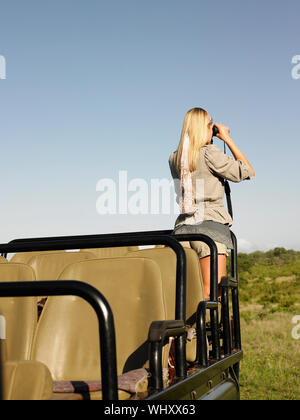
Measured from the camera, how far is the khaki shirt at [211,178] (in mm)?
3859

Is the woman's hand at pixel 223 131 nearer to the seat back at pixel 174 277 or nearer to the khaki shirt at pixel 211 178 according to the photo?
the khaki shirt at pixel 211 178

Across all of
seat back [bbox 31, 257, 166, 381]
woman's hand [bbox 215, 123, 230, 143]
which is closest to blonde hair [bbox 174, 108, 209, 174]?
woman's hand [bbox 215, 123, 230, 143]

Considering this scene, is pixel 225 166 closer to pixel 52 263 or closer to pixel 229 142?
pixel 229 142

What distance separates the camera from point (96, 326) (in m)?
2.76

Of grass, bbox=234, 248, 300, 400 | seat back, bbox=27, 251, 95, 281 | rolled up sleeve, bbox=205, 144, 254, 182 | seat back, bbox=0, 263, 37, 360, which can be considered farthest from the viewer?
grass, bbox=234, 248, 300, 400

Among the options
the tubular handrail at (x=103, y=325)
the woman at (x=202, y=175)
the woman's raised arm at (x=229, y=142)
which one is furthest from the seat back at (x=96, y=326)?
the woman's raised arm at (x=229, y=142)

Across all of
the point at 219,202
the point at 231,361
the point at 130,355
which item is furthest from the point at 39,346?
the point at 219,202

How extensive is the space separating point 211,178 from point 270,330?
40.1 ft

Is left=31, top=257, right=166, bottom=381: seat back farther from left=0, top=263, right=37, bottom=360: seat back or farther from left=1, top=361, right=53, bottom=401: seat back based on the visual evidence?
left=1, top=361, right=53, bottom=401: seat back

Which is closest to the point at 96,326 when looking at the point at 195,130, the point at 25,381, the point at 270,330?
the point at 25,381

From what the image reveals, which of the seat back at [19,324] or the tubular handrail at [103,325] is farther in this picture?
the seat back at [19,324]

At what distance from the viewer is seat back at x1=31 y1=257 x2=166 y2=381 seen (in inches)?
107

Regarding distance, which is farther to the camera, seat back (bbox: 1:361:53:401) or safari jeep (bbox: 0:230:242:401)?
safari jeep (bbox: 0:230:242:401)
